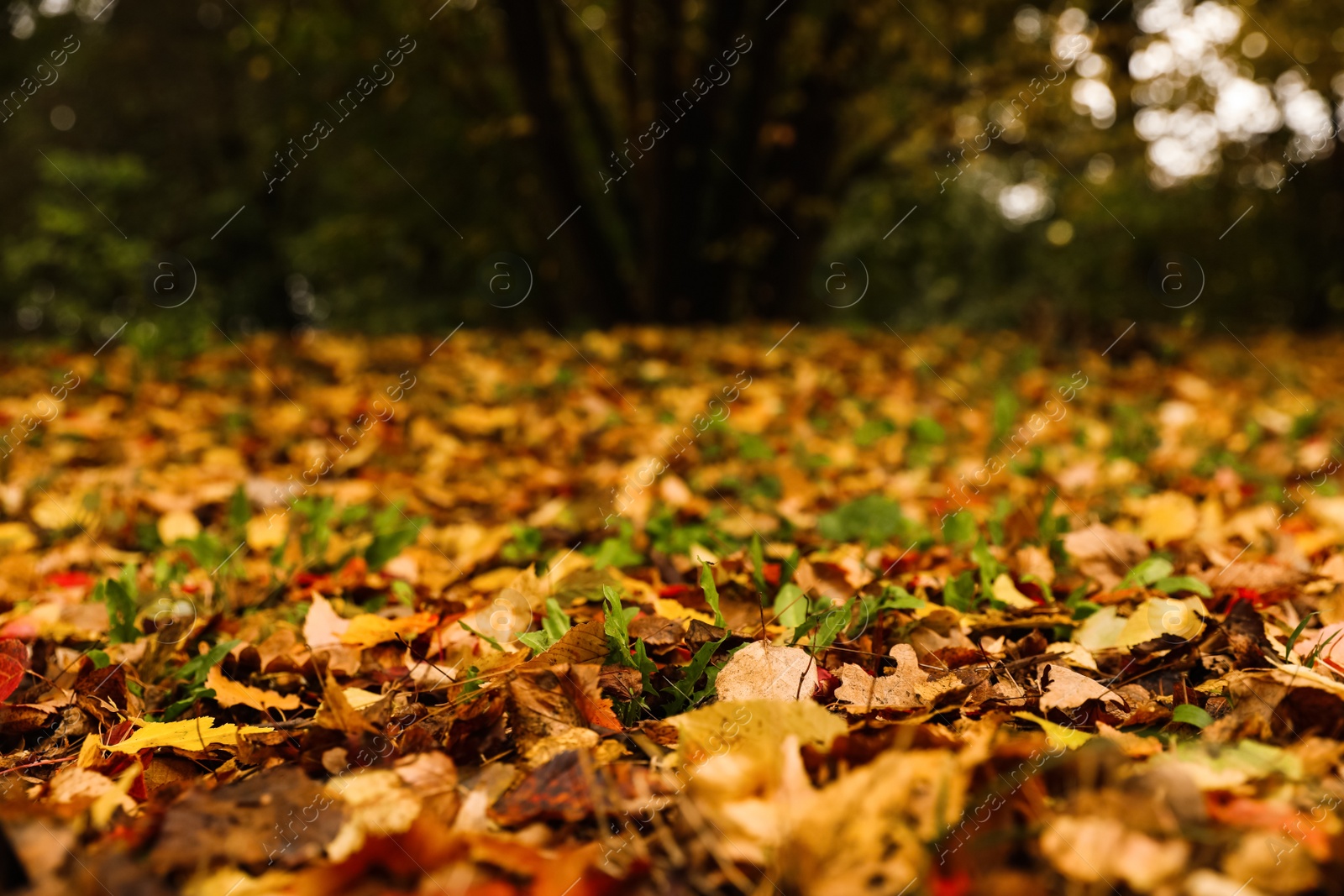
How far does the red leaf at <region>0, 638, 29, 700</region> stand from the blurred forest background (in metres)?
3.20

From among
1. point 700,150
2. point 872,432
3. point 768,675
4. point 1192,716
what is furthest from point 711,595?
point 700,150

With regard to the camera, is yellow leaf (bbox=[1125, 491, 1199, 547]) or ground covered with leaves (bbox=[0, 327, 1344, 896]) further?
yellow leaf (bbox=[1125, 491, 1199, 547])

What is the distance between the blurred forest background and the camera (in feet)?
19.0

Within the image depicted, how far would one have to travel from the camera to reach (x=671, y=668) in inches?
44.8

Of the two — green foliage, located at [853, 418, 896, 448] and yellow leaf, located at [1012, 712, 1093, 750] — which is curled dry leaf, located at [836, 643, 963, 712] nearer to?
yellow leaf, located at [1012, 712, 1093, 750]

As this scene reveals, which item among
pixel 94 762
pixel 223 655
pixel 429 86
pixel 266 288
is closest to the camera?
pixel 94 762

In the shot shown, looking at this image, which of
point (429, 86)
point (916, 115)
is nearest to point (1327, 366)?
point (916, 115)

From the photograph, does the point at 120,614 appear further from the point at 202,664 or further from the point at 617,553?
the point at 617,553

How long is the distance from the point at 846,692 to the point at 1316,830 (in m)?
0.46

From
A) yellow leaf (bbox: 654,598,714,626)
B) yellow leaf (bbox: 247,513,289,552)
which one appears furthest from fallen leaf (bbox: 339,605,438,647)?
yellow leaf (bbox: 247,513,289,552)

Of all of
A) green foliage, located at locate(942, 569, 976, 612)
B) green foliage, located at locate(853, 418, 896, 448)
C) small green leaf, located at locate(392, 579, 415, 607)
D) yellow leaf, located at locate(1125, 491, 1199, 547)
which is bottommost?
green foliage, located at locate(853, 418, 896, 448)

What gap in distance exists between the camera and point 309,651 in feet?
4.32

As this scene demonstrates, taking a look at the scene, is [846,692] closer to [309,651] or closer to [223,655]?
[309,651]

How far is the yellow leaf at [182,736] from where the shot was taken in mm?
1028
